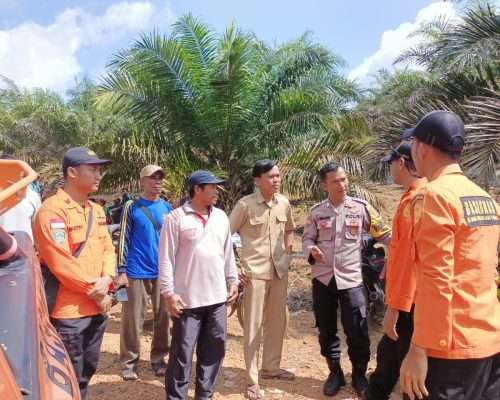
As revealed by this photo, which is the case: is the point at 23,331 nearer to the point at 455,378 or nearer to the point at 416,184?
the point at 455,378

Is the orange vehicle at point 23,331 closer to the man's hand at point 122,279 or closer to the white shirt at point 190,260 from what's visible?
the white shirt at point 190,260

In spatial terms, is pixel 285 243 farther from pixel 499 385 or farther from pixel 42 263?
pixel 499 385

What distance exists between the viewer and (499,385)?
223 centimetres

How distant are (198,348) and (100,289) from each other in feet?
3.03

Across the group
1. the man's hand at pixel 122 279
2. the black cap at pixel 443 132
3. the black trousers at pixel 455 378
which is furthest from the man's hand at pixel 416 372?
the man's hand at pixel 122 279

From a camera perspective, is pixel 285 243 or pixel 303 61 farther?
pixel 303 61

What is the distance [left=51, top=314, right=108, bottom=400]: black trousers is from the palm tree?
4.23 metres

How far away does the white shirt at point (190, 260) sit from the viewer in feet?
11.3

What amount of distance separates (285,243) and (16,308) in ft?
9.45

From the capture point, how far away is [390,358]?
10.3 feet

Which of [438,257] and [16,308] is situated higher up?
[438,257]

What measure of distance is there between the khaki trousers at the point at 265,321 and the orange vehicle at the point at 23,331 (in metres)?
2.24

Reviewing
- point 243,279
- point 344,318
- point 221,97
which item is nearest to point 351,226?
point 344,318

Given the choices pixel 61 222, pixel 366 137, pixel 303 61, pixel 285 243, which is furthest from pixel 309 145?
pixel 61 222
